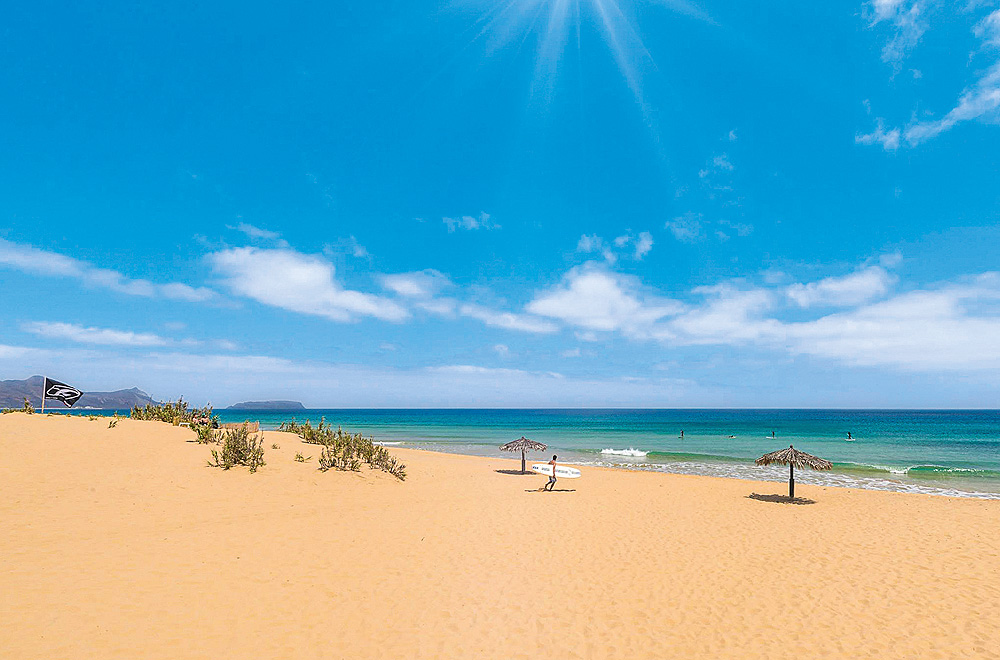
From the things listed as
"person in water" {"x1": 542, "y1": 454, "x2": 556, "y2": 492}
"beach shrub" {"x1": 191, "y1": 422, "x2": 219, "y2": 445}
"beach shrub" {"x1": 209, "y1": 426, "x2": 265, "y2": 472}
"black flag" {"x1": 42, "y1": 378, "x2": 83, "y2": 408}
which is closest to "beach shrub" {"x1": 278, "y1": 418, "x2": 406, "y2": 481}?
"beach shrub" {"x1": 209, "y1": 426, "x2": 265, "y2": 472}

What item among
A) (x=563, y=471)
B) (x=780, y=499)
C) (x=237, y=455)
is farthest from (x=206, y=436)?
(x=780, y=499)

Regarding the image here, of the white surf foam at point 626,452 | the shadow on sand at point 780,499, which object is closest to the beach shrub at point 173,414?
the shadow on sand at point 780,499

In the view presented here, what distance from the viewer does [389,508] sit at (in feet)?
47.3

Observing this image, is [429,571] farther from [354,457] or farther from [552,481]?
[552,481]

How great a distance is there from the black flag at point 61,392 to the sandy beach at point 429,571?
2721 mm

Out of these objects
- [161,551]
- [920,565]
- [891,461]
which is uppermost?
[161,551]

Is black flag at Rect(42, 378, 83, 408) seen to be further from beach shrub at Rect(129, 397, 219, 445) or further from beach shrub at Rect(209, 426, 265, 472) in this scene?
beach shrub at Rect(209, 426, 265, 472)

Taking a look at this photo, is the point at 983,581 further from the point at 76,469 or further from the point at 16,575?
the point at 76,469

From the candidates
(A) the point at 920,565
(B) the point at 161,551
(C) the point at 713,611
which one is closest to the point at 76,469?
(B) the point at 161,551

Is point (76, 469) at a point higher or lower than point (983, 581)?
higher

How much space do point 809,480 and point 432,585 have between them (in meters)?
27.6

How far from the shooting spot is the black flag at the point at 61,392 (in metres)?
19.4

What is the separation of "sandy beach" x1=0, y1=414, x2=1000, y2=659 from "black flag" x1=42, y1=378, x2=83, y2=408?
2.72 m

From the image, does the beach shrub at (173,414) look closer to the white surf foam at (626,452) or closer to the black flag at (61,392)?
the black flag at (61,392)
